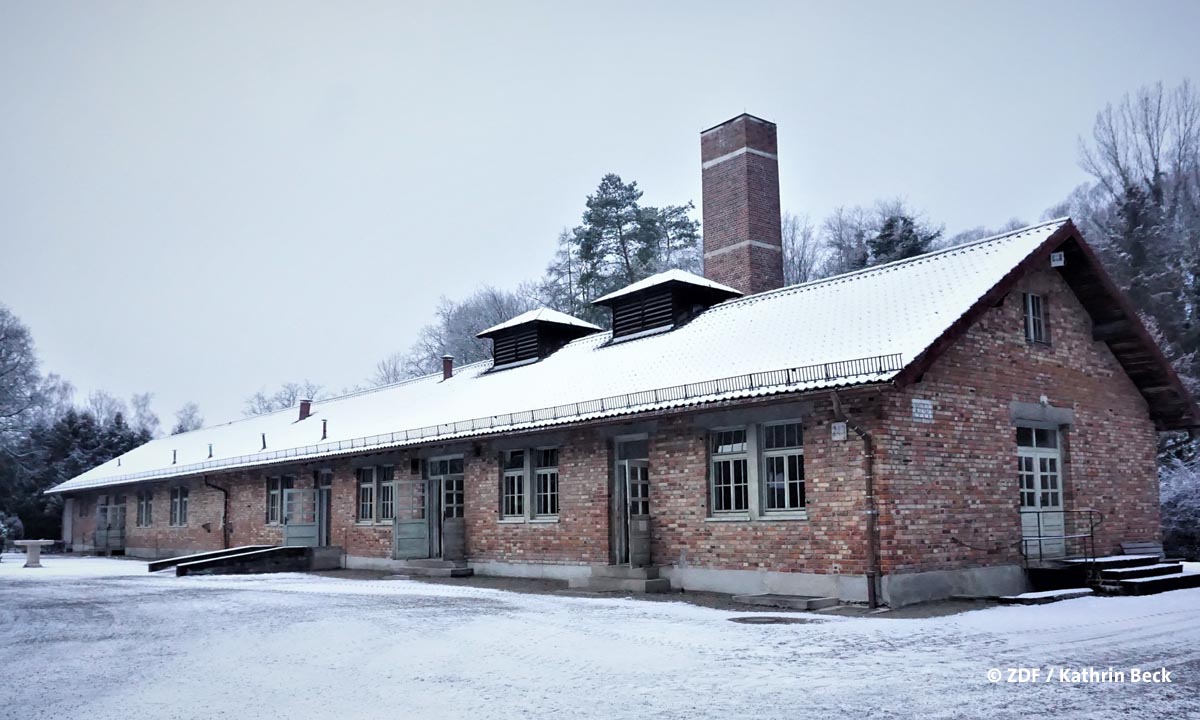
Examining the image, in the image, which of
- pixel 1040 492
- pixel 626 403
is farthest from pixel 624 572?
pixel 1040 492

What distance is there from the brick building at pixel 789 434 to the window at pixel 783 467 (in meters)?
0.03

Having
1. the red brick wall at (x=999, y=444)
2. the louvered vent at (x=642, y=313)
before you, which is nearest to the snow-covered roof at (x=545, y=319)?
the louvered vent at (x=642, y=313)

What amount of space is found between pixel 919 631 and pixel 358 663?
5.98 meters

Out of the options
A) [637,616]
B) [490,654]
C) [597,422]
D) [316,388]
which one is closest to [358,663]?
[490,654]

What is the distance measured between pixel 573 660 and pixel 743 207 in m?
17.2

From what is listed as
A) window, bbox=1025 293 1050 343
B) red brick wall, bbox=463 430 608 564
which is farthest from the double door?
window, bbox=1025 293 1050 343

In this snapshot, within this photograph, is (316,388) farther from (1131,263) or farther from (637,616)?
(637,616)

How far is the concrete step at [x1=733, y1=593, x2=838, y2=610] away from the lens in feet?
45.4

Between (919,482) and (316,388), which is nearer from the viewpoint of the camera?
(919,482)

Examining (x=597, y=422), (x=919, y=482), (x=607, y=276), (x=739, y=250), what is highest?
(x=607, y=276)

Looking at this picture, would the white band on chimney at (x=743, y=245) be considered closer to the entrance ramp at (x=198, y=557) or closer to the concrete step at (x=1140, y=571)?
the concrete step at (x=1140, y=571)

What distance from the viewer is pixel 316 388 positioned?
83.4 metres

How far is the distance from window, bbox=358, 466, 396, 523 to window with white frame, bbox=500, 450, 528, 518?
4224 millimetres

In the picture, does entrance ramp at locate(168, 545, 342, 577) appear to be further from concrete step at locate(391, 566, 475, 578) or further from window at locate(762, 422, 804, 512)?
window at locate(762, 422, 804, 512)
